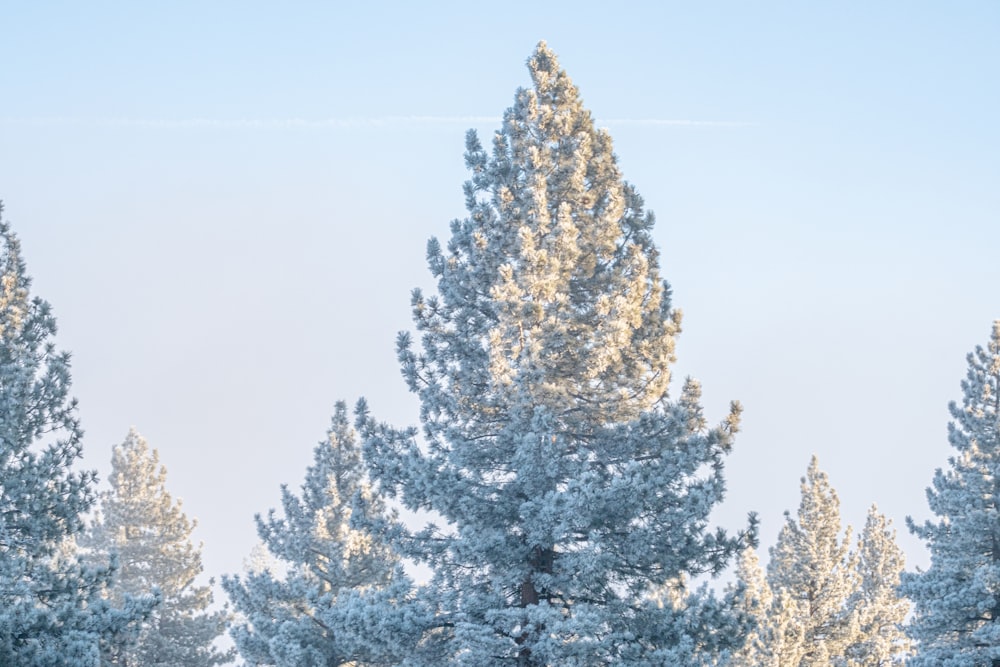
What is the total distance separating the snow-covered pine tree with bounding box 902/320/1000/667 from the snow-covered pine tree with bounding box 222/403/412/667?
1336 centimetres

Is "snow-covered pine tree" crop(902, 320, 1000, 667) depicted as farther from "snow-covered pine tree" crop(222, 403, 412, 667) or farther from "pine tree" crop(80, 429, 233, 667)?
"pine tree" crop(80, 429, 233, 667)

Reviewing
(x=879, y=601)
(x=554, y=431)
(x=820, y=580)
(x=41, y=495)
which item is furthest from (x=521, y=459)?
(x=879, y=601)

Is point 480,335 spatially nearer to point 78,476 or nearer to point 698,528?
point 698,528

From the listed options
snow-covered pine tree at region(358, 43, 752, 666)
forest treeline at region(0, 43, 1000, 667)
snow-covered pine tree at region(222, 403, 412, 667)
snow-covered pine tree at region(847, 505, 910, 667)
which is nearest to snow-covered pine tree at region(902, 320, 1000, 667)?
snow-covered pine tree at region(847, 505, 910, 667)

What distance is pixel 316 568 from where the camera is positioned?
2909 cm

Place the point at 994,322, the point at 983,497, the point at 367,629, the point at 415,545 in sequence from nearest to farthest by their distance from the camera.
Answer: the point at 367,629, the point at 415,545, the point at 983,497, the point at 994,322

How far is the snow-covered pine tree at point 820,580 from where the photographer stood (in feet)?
93.2

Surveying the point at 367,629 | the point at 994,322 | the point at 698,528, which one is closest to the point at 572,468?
the point at 698,528

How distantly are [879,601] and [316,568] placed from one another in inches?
646

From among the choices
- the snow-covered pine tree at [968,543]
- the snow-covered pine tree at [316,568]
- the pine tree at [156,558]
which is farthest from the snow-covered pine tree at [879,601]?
the pine tree at [156,558]

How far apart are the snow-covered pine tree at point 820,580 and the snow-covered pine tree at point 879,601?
1.47 feet

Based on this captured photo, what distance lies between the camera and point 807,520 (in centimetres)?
3114

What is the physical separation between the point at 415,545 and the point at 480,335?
167 inches

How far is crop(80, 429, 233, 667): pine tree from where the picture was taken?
121ft
